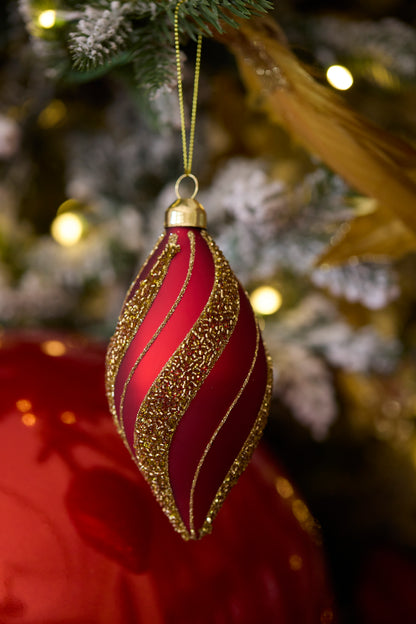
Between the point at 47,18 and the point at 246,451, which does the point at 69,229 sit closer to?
the point at 47,18

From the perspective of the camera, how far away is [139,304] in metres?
0.31

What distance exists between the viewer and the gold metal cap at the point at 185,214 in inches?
12.5

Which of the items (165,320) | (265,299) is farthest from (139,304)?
(265,299)

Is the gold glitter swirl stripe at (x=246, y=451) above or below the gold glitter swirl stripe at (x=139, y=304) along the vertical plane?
below

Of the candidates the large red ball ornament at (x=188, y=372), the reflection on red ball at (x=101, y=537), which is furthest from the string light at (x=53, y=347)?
the large red ball ornament at (x=188, y=372)

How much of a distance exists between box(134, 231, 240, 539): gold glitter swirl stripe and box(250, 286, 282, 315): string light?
310mm

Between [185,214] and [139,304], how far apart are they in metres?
0.07

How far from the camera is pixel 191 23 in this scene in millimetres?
335

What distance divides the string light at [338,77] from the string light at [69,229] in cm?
35

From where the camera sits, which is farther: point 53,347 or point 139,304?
point 53,347

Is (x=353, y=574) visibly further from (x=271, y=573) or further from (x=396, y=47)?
(x=396, y=47)

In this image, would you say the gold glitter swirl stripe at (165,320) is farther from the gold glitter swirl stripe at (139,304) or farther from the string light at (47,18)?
the string light at (47,18)

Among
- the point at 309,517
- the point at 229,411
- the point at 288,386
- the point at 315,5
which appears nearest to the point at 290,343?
the point at 288,386

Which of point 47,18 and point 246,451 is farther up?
point 47,18
